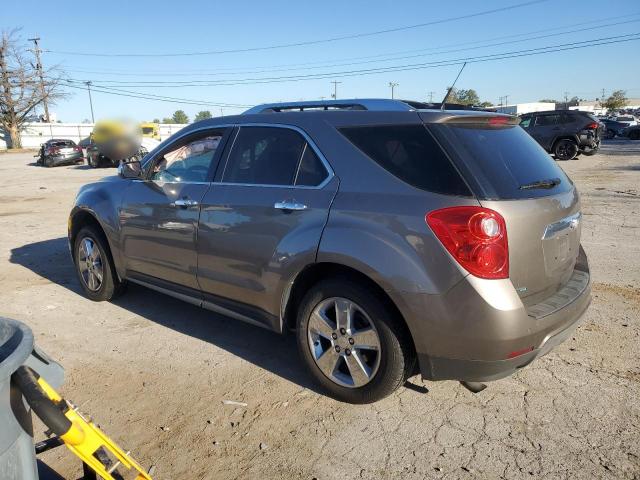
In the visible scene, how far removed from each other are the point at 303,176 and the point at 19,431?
218 centimetres

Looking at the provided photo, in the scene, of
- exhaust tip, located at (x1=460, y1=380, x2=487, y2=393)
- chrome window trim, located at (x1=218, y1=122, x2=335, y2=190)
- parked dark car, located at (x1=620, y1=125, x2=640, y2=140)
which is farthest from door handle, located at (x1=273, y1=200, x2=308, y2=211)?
parked dark car, located at (x1=620, y1=125, x2=640, y2=140)

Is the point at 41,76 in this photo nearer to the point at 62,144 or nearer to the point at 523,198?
the point at 62,144

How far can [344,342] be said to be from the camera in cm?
312

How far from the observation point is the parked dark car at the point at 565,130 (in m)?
18.8

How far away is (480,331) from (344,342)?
857 mm

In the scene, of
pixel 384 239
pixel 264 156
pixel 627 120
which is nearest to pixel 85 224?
pixel 264 156

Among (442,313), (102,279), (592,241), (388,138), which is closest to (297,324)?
(442,313)

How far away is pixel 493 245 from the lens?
102 inches

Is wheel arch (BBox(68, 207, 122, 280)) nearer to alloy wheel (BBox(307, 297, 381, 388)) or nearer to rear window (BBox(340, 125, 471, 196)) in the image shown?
alloy wheel (BBox(307, 297, 381, 388))

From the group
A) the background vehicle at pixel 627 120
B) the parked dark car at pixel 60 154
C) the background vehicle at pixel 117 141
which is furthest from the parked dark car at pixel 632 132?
the parked dark car at pixel 60 154

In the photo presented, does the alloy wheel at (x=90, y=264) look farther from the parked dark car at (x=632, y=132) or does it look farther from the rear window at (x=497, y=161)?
the parked dark car at (x=632, y=132)

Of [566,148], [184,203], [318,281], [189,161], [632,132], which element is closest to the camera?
[318,281]

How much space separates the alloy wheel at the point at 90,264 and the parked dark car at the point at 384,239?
4.67ft

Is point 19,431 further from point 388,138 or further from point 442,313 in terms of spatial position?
point 388,138
